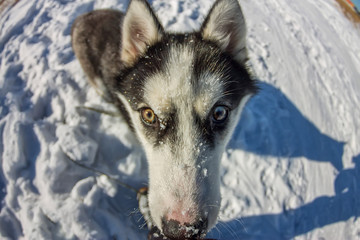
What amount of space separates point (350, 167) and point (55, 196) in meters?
3.60

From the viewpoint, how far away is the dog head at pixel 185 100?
138 cm

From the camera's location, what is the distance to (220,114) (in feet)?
5.62

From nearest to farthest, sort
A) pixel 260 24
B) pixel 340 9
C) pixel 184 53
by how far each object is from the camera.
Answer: pixel 184 53 → pixel 260 24 → pixel 340 9

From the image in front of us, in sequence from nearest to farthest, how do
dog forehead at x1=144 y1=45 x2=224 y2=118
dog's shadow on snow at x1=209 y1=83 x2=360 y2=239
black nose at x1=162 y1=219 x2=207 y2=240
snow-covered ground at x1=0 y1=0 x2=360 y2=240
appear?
black nose at x1=162 y1=219 x2=207 y2=240 < dog forehead at x1=144 y1=45 x2=224 y2=118 < snow-covered ground at x1=0 y1=0 x2=360 y2=240 < dog's shadow on snow at x1=209 y1=83 x2=360 y2=239

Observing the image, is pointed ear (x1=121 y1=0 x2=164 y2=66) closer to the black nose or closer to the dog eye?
the dog eye

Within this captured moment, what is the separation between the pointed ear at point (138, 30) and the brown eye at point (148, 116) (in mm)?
508

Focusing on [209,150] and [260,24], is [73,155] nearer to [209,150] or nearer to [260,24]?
[209,150]

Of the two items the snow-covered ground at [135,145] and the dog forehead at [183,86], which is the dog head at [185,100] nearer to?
the dog forehead at [183,86]

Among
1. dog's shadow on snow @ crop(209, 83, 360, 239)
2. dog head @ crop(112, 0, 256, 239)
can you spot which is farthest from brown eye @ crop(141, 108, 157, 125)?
dog's shadow on snow @ crop(209, 83, 360, 239)

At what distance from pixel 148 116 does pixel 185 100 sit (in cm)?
35

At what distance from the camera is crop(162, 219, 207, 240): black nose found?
130cm

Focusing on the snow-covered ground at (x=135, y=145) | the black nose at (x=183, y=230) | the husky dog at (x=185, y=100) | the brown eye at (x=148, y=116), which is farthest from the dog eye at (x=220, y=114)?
the snow-covered ground at (x=135, y=145)

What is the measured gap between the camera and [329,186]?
2896mm

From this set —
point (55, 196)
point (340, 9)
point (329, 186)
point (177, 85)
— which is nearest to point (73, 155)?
point (55, 196)
